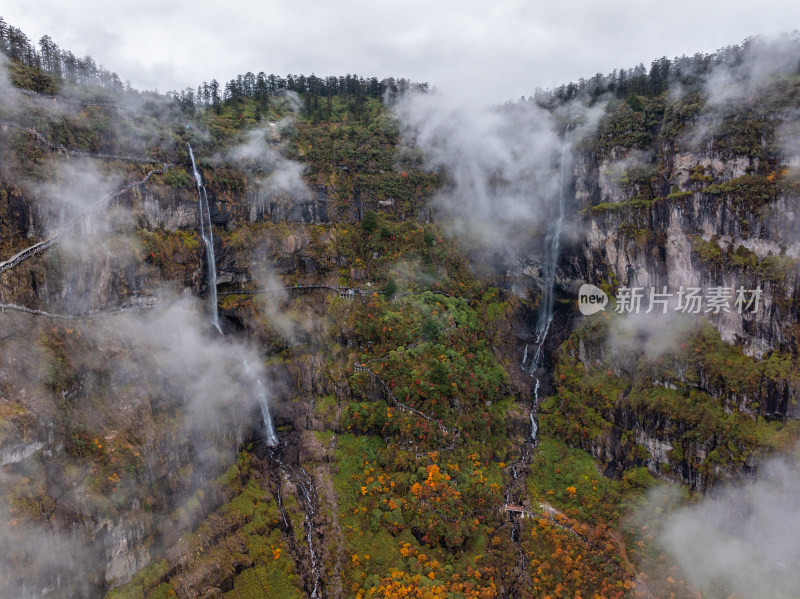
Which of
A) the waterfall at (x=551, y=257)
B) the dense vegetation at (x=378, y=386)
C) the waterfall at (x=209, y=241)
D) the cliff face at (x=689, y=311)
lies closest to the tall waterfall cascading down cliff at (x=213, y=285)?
the waterfall at (x=209, y=241)

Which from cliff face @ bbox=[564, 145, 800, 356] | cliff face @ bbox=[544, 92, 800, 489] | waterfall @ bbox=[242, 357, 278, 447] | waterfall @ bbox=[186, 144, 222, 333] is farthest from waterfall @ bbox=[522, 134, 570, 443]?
waterfall @ bbox=[186, 144, 222, 333]

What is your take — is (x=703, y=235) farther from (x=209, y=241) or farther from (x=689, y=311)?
(x=209, y=241)

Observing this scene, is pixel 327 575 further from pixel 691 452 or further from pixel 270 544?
pixel 691 452

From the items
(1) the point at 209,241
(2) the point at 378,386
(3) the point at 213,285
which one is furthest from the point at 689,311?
(1) the point at 209,241

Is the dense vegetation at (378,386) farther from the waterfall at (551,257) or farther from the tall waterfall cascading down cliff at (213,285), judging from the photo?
the waterfall at (551,257)

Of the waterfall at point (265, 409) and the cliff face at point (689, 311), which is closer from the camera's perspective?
the cliff face at point (689, 311)

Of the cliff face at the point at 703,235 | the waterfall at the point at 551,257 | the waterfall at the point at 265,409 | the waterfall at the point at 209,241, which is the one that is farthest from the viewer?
the waterfall at the point at 551,257

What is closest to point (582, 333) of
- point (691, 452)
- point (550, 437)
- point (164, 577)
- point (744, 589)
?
point (550, 437)
